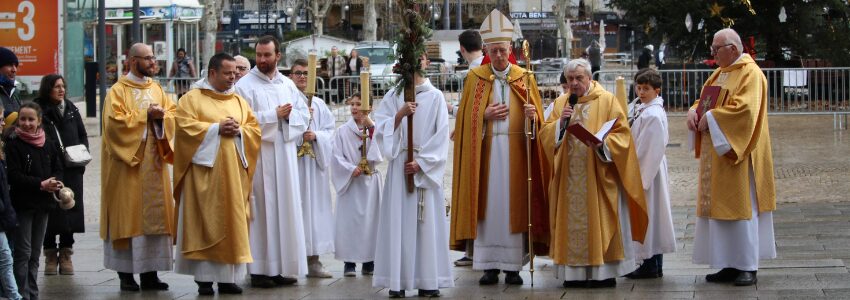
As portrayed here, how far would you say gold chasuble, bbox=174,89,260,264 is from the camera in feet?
33.1

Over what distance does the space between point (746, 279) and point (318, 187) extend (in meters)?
3.38

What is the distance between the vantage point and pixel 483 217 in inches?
413

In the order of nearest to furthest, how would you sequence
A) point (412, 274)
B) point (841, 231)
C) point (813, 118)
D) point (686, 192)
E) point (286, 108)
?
1. point (412, 274)
2. point (286, 108)
3. point (841, 231)
4. point (686, 192)
5. point (813, 118)

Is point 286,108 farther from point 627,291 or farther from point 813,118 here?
point 813,118

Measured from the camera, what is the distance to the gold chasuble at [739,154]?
33.6 feet

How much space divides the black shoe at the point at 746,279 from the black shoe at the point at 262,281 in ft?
10.9

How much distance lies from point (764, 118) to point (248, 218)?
12.2 ft

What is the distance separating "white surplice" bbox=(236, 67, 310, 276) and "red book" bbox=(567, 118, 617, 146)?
2.06 metres

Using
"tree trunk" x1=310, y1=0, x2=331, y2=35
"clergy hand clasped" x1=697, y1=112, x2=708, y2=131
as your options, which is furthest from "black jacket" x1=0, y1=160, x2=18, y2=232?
"tree trunk" x1=310, y1=0, x2=331, y2=35

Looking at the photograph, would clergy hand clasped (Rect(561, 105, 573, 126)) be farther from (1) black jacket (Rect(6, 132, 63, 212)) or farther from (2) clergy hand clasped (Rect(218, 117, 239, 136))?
(1) black jacket (Rect(6, 132, 63, 212))

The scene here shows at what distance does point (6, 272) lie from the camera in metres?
9.05

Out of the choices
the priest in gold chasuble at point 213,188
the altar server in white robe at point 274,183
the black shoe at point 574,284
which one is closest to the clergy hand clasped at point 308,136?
the altar server in white robe at point 274,183

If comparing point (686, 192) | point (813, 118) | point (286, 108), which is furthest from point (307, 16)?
point (286, 108)

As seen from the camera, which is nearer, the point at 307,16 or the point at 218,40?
the point at 218,40
